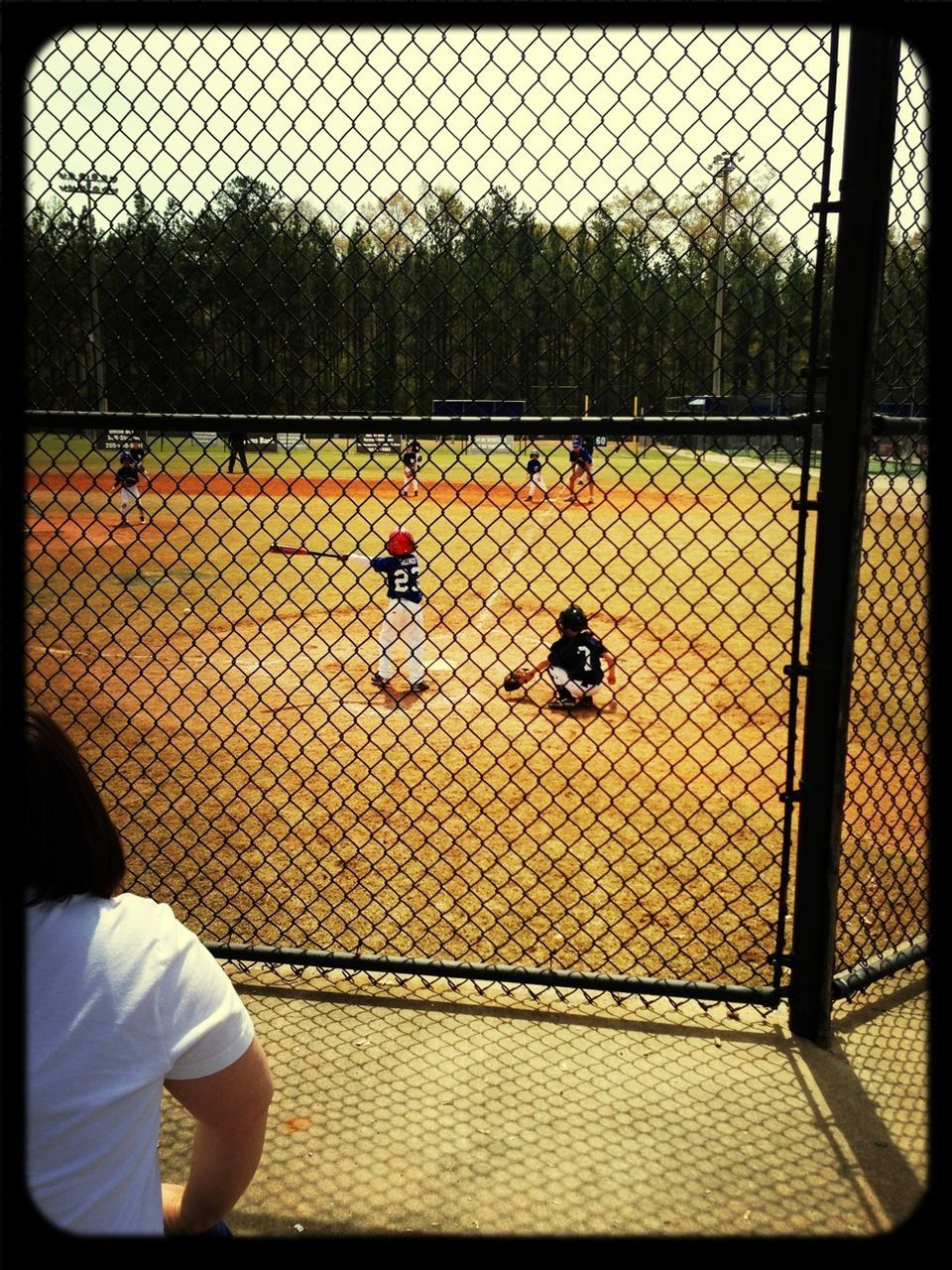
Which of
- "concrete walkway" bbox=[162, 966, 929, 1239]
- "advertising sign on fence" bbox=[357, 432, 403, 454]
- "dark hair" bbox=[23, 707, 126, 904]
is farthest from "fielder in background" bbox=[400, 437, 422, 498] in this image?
"dark hair" bbox=[23, 707, 126, 904]

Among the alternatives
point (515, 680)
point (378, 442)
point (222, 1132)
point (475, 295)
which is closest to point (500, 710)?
point (515, 680)

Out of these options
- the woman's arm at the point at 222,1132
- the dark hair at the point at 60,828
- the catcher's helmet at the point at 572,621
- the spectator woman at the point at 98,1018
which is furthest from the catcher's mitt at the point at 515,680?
the dark hair at the point at 60,828

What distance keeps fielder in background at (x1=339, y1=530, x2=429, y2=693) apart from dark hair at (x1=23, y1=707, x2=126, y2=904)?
22.5 feet

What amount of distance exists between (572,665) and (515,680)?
53 cm

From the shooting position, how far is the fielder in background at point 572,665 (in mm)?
8008

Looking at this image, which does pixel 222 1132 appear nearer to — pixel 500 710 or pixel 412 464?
Answer: pixel 500 710

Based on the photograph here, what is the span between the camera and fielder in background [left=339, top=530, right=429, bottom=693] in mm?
8602

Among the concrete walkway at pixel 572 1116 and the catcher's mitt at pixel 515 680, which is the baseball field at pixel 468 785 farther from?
the concrete walkway at pixel 572 1116

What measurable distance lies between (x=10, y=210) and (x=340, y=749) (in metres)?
5.77

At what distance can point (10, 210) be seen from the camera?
1463 mm

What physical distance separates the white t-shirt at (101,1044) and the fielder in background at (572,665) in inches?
258

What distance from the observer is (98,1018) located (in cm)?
143

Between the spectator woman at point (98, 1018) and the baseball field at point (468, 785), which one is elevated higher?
the spectator woman at point (98, 1018)

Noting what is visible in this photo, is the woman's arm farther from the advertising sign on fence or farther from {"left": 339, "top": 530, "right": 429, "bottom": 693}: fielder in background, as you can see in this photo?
{"left": 339, "top": 530, "right": 429, "bottom": 693}: fielder in background
